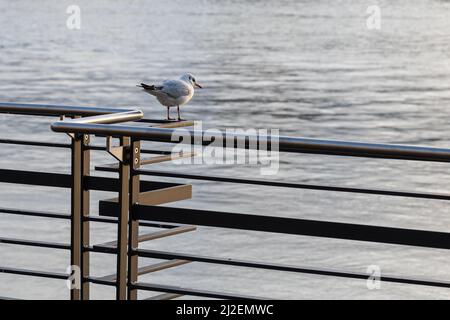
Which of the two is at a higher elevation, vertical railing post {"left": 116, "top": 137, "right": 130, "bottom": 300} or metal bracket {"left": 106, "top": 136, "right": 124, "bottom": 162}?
metal bracket {"left": 106, "top": 136, "right": 124, "bottom": 162}

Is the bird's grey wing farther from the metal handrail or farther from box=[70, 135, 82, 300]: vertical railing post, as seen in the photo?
the metal handrail

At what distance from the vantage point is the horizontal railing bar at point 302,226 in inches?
180

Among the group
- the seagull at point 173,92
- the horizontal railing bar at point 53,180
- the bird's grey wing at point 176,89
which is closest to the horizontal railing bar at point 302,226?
the horizontal railing bar at point 53,180

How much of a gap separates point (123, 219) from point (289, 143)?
0.81 metres

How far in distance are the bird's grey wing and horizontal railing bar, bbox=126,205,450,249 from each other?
11.2 ft

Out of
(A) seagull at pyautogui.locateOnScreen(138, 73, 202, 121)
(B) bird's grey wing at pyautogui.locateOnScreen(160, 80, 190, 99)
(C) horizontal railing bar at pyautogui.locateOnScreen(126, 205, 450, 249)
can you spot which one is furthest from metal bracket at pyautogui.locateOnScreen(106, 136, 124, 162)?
(B) bird's grey wing at pyautogui.locateOnScreen(160, 80, 190, 99)

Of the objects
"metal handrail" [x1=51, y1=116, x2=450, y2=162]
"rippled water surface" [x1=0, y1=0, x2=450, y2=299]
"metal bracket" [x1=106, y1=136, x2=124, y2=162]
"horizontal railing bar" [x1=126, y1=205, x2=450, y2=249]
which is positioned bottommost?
"rippled water surface" [x1=0, y1=0, x2=450, y2=299]

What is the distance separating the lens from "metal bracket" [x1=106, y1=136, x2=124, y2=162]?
492 centimetres

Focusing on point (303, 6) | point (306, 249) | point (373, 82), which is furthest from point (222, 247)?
point (303, 6)

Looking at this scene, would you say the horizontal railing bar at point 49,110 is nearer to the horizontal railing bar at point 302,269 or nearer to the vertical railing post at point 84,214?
the vertical railing post at point 84,214

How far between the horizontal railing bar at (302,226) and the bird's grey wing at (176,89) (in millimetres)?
3419

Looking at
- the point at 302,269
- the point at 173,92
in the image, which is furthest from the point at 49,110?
the point at 173,92

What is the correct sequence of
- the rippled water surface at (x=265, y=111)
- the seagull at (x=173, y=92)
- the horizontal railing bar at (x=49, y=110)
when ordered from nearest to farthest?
1. the horizontal railing bar at (x=49, y=110)
2. the seagull at (x=173, y=92)
3. the rippled water surface at (x=265, y=111)

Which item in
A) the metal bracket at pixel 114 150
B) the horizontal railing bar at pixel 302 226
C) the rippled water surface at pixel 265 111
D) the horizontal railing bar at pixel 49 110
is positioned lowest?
the rippled water surface at pixel 265 111
